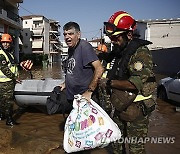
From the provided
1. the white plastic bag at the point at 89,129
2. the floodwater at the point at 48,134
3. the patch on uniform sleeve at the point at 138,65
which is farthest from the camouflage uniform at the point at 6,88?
→ the patch on uniform sleeve at the point at 138,65

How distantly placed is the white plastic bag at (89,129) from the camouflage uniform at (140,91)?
0.50 feet

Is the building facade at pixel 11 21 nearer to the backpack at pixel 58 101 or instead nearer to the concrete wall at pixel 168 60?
the concrete wall at pixel 168 60

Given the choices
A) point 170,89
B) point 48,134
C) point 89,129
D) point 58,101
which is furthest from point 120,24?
Answer: point 170,89

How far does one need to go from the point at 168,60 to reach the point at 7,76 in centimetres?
2063

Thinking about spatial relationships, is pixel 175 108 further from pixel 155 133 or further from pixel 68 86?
pixel 68 86

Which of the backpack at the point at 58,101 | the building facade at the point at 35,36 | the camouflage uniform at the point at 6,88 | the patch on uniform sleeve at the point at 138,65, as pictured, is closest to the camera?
the patch on uniform sleeve at the point at 138,65

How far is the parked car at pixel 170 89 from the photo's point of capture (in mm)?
7764

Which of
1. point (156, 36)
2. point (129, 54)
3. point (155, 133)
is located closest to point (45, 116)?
point (155, 133)

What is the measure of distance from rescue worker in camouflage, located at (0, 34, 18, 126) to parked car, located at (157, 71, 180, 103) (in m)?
5.02

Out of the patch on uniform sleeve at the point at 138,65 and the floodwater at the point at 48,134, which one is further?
the floodwater at the point at 48,134

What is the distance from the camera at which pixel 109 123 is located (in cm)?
252

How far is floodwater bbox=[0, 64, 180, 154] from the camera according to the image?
4.04 metres

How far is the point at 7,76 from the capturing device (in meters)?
5.11

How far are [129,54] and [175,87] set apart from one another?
19.4 feet
